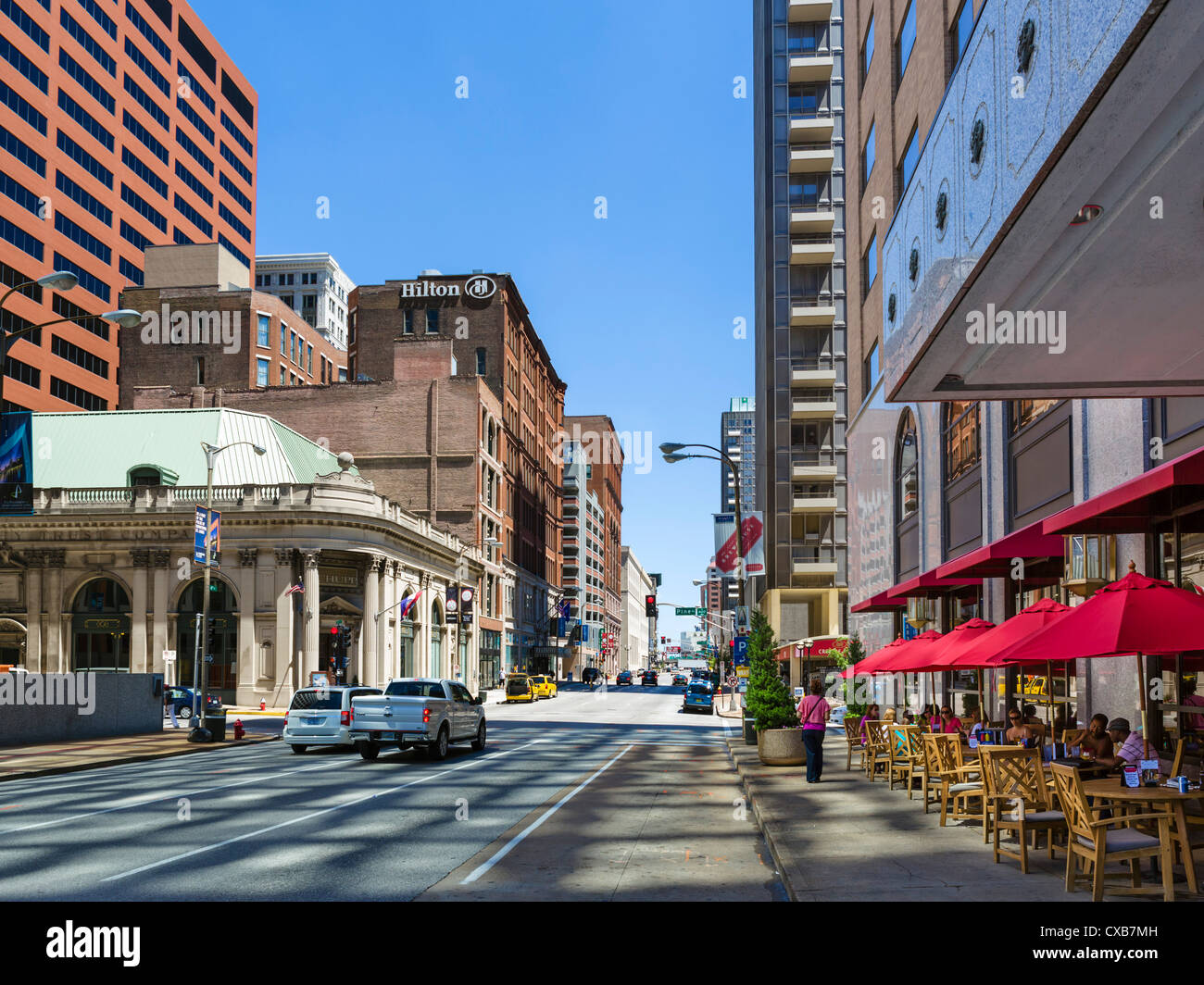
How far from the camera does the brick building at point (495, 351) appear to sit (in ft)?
324

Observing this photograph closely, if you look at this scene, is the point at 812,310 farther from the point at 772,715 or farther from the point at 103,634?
the point at 772,715

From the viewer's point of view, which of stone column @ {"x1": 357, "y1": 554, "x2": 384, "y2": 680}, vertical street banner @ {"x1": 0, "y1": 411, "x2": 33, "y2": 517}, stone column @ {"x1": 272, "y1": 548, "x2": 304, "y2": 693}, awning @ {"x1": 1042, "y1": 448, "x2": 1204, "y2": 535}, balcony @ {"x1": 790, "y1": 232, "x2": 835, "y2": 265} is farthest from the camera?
balcony @ {"x1": 790, "y1": 232, "x2": 835, "y2": 265}

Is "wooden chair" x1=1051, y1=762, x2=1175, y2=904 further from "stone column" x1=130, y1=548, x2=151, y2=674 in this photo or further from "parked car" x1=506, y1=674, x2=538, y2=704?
"parked car" x1=506, y1=674, x2=538, y2=704

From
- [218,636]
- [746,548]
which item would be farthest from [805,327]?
[746,548]

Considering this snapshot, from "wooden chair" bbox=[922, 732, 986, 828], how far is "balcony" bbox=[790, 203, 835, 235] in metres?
60.2

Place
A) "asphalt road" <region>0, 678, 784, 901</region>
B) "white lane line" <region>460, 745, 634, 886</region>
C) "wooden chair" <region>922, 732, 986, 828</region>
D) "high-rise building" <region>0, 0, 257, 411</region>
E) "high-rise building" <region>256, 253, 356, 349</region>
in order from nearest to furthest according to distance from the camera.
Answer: "asphalt road" <region>0, 678, 784, 901</region> < "white lane line" <region>460, 745, 634, 886</region> < "wooden chair" <region>922, 732, 986, 828</region> < "high-rise building" <region>0, 0, 257, 411</region> < "high-rise building" <region>256, 253, 356, 349</region>

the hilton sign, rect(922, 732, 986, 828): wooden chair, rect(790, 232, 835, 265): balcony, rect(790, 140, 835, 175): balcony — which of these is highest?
rect(790, 140, 835, 175): balcony

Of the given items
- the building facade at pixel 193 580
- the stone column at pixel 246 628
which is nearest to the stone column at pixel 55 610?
the building facade at pixel 193 580

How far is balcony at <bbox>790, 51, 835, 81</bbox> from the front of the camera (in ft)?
237

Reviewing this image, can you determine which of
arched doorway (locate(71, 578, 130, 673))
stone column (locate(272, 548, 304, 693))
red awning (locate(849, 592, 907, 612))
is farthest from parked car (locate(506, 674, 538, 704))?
red awning (locate(849, 592, 907, 612))

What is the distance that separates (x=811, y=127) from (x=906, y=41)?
39960mm

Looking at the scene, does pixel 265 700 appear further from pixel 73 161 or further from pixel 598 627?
pixel 598 627

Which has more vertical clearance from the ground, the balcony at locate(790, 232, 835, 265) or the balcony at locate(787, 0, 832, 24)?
the balcony at locate(787, 0, 832, 24)

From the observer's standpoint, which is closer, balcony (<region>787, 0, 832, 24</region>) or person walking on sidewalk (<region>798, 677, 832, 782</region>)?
person walking on sidewalk (<region>798, 677, 832, 782</region>)
